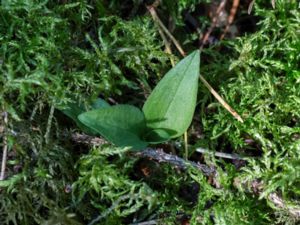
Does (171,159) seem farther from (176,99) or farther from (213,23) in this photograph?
(213,23)

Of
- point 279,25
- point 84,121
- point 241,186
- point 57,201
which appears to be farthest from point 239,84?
point 57,201

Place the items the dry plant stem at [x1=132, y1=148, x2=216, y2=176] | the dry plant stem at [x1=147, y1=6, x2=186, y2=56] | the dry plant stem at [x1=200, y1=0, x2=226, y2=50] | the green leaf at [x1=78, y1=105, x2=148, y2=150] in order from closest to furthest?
1. the green leaf at [x1=78, y1=105, x2=148, y2=150]
2. the dry plant stem at [x1=132, y1=148, x2=216, y2=176]
3. the dry plant stem at [x1=147, y1=6, x2=186, y2=56]
4. the dry plant stem at [x1=200, y1=0, x2=226, y2=50]

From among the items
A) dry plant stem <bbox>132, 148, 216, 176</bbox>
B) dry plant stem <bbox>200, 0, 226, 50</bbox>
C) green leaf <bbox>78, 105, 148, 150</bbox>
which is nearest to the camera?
green leaf <bbox>78, 105, 148, 150</bbox>

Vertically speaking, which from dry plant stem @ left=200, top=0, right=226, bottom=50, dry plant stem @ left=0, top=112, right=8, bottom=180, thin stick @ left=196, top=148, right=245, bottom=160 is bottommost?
thin stick @ left=196, top=148, right=245, bottom=160

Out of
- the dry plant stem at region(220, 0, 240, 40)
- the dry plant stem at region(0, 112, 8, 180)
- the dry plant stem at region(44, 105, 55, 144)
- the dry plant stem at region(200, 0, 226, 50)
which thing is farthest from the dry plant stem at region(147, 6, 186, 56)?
the dry plant stem at region(0, 112, 8, 180)

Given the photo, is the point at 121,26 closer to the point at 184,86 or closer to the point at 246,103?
the point at 184,86

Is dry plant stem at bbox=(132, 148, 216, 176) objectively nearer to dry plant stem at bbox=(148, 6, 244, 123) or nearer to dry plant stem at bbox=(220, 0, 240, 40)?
dry plant stem at bbox=(148, 6, 244, 123)
